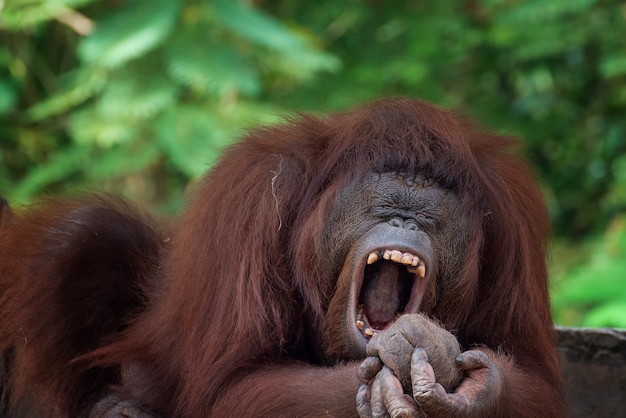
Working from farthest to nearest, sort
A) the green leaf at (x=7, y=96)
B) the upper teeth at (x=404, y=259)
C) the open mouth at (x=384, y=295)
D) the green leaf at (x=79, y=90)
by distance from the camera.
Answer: the green leaf at (x=7, y=96) → the green leaf at (x=79, y=90) → the open mouth at (x=384, y=295) → the upper teeth at (x=404, y=259)

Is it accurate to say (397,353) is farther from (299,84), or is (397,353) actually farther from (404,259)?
(299,84)

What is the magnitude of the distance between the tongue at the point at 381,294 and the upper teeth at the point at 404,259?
0.10m

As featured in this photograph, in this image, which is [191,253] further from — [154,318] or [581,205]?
[581,205]

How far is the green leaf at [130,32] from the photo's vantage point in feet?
20.3

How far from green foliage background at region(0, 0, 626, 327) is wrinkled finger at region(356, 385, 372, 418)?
271cm

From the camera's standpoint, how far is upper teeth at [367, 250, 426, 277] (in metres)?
3.21

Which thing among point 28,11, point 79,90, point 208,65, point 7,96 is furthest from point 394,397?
point 7,96

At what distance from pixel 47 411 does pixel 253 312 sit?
4.63ft

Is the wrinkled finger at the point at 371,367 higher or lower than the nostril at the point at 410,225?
lower

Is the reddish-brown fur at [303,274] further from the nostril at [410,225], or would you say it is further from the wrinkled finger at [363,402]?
the nostril at [410,225]

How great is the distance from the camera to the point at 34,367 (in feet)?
13.3

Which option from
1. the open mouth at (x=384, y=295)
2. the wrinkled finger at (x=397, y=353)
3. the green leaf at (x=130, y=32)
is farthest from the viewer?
the green leaf at (x=130, y=32)

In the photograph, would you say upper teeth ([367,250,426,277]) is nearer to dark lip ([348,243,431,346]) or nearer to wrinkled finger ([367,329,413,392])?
dark lip ([348,243,431,346])

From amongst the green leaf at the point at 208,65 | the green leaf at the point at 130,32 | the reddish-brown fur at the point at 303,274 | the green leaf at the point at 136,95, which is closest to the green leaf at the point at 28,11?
the green leaf at the point at 130,32
